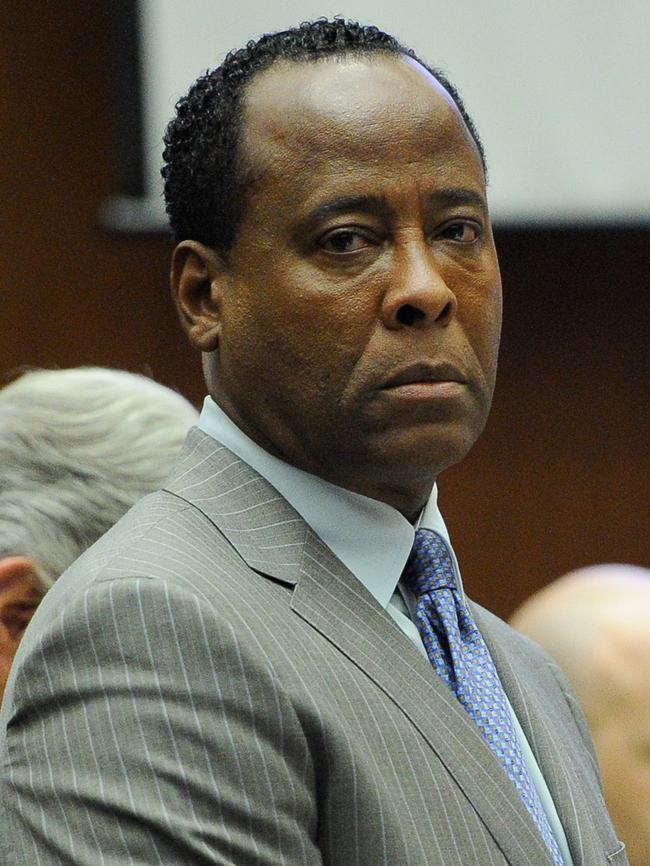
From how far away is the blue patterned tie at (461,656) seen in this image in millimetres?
1250

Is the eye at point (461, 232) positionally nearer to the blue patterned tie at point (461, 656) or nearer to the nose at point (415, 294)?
the nose at point (415, 294)

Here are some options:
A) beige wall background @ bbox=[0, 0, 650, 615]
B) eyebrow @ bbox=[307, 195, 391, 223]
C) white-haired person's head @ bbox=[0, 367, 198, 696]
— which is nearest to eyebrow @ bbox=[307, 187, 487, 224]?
eyebrow @ bbox=[307, 195, 391, 223]

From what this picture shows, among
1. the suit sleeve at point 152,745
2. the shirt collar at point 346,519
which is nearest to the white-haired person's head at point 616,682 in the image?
the shirt collar at point 346,519

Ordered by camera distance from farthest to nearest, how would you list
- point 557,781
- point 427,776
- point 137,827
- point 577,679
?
point 577,679
point 557,781
point 427,776
point 137,827

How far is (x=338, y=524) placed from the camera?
1.29 meters

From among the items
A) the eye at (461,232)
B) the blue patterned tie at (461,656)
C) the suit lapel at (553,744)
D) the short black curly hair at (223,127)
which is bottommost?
the suit lapel at (553,744)

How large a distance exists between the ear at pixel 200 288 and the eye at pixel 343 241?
107 millimetres

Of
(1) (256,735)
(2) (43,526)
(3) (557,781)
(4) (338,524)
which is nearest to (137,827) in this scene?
(1) (256,735)

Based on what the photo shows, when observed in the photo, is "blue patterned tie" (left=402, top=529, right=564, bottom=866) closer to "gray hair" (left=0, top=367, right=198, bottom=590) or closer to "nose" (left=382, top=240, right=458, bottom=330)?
"nose" (left=382, top=240, right=458, bottom=330)

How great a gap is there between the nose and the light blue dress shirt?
16cm

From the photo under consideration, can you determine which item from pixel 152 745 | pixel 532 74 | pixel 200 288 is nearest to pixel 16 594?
pixel 200 288

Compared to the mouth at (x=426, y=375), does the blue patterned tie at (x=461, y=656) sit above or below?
below

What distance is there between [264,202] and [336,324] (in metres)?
0.13

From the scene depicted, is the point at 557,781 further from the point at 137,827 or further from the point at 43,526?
the point at 43,526
